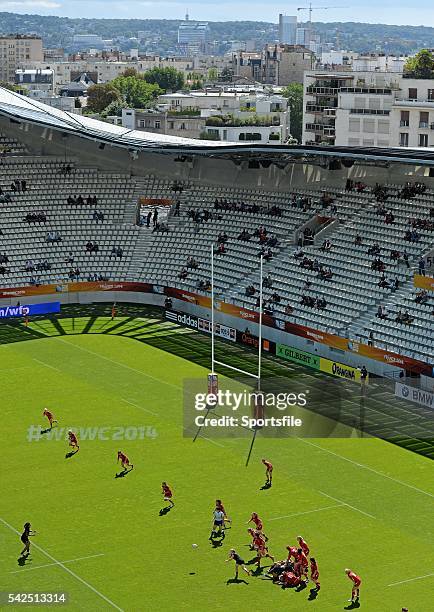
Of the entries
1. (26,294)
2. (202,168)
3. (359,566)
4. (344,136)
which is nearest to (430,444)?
(359,566)

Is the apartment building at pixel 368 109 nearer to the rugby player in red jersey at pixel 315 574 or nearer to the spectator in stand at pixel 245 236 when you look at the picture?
the spectator in stand at pixel 245 236

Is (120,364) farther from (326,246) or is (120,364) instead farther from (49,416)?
(326,246)

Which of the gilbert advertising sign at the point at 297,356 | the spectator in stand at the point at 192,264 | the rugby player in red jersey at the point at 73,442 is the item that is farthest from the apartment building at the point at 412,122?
the rugby player in red jersey at the point at 73,442

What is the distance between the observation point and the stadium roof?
2406 inches

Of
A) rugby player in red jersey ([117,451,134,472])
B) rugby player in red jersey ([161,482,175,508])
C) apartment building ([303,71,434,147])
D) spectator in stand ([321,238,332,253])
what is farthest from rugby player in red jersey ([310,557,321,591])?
apartment building ([303,71,434,147])

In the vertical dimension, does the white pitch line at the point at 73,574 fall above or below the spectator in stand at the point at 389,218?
below

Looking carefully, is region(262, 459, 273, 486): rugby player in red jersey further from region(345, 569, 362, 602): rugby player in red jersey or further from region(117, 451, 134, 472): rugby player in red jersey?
region(345, 569, 362, 602): rugby player in red jersey

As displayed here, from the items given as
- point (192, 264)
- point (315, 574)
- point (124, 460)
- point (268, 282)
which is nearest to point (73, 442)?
point (124, 460)

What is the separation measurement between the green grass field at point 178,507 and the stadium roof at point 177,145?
52.0ft

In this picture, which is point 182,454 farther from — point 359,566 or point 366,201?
point 366,201

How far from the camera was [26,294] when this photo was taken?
221 feet

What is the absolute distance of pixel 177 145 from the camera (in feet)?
233

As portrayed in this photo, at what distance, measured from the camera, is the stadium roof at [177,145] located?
201ft

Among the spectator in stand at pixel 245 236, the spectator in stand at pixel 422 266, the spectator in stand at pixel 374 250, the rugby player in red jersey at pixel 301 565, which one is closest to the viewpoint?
the rugby player in red jersey at pixel 301 565
